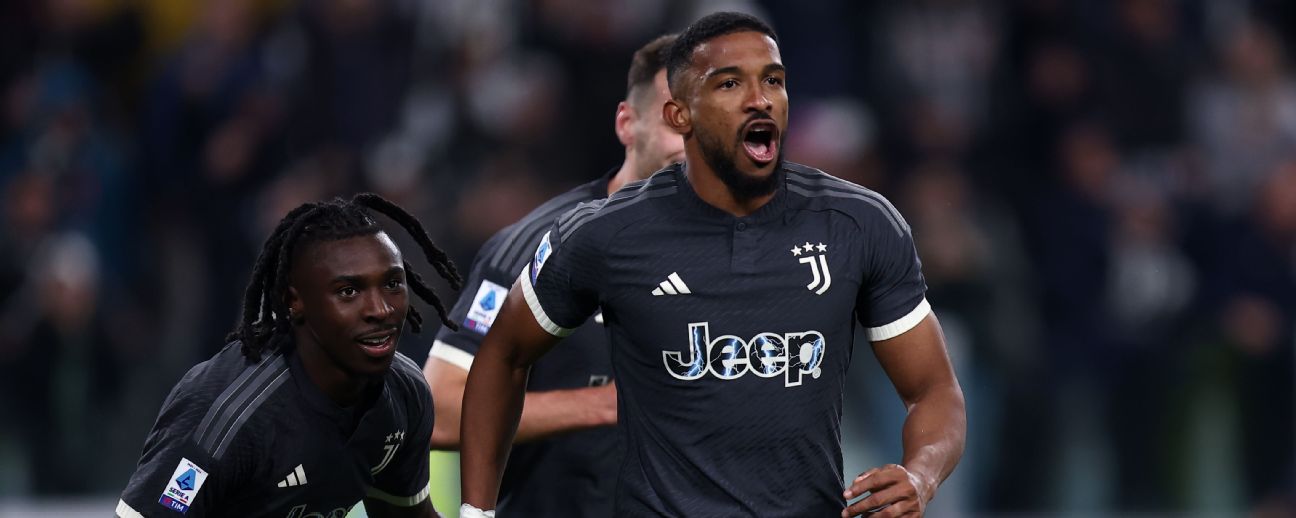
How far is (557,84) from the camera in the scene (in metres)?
8.06

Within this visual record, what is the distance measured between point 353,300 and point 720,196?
2.63 feet

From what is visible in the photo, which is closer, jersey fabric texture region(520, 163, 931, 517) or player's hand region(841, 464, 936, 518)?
player's hand region(841, 464, 936, 518)

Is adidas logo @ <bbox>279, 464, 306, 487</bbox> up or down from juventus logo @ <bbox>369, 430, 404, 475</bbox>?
up

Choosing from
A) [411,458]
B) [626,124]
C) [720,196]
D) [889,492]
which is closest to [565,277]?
[720,196]

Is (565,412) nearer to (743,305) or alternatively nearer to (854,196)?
(743,305)

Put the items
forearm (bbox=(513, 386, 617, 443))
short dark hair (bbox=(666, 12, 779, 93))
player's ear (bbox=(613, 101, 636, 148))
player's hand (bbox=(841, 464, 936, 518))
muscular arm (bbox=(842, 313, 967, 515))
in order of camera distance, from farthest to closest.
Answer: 1. player's ear (bbox=(613, 101, 636, 148))
2. forearm (bbox=(513, 386, 617, 443))
3. short dark hair (bbox=(666, 12, 779, 93))
4. muscular arm (bbox=(842, 313, 967, 515))
5. player's hand (bbox=(841, 464, 936, 518))

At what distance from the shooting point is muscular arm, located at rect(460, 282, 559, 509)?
12.3ft

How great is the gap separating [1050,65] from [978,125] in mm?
455

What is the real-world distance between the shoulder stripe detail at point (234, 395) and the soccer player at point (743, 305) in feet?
2.08

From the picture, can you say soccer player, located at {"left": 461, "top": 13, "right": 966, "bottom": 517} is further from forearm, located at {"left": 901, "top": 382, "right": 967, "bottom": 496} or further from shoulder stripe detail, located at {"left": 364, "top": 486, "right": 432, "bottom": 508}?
shoulder stripe detail, located at {"left": 364, "top": 486, "right": 432, "bottom": 508}

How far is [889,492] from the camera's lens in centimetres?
322

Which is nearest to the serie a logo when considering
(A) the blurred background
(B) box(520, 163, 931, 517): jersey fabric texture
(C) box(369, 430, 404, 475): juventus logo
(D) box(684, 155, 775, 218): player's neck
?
(B) box(520, 163, 931, 517): jersey fabric texture

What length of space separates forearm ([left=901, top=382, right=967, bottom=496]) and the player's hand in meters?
0.12

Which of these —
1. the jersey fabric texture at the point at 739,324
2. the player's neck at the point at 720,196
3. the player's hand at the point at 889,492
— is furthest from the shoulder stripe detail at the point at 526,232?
the player's hand at the point at 889,492
